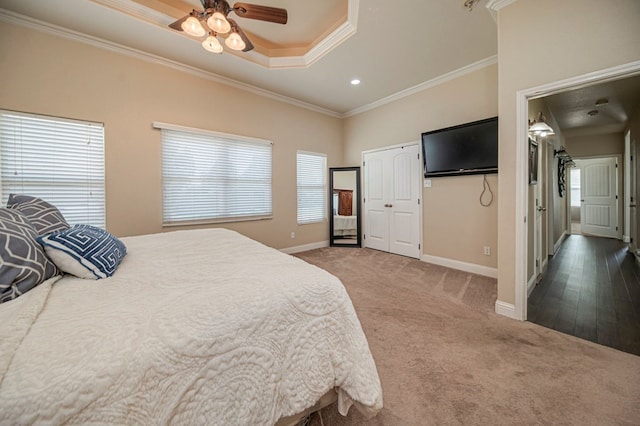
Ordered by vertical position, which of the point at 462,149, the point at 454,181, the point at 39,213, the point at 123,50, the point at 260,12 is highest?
the point at 123,50

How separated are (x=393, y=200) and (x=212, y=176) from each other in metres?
3.18

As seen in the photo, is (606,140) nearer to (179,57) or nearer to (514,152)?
(514,152)

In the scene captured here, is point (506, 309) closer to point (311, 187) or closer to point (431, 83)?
point (431, 83)

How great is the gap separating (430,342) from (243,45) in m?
3.02

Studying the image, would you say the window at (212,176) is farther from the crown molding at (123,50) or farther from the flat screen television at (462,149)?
the flat screen television at (462,149)

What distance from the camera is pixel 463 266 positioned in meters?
3.48

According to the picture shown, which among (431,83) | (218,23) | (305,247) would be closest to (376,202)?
(305,247)

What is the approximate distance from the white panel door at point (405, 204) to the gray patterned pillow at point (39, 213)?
420 centimetres

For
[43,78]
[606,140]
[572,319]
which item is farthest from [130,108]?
[606,140]

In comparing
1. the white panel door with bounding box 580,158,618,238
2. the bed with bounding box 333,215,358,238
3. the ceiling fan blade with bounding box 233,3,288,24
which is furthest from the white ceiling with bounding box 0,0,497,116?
the white panel door with bounding box 580,158,618,238

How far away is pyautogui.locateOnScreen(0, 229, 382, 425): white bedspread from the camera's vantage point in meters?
0.59

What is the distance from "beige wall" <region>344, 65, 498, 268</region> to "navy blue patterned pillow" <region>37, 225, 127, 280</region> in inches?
155

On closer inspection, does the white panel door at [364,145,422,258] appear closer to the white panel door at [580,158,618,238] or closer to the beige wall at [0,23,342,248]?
the beige wall at [0,23,342,248]

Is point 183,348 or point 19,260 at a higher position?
point 19,260
